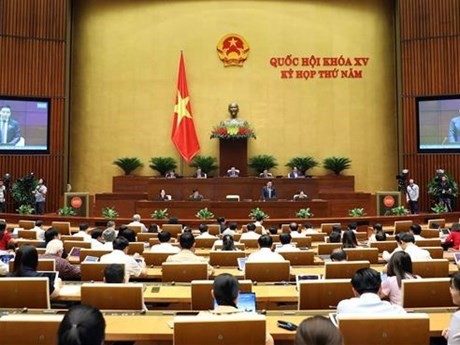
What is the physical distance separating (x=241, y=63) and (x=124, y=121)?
437cm

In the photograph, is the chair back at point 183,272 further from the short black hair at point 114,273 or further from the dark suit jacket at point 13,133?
the dark suit jacket at point 13,133

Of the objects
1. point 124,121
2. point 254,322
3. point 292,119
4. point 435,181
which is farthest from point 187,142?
point 254,322

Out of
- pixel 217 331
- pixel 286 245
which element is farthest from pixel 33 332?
pixel 286 245

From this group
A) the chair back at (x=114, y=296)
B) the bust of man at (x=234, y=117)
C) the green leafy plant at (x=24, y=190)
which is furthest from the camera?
the bust of man at (x=234, y=117)

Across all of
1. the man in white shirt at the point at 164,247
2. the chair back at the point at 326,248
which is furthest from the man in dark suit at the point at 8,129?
the chair back at the point at 326,248

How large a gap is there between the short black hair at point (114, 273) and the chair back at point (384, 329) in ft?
5.88

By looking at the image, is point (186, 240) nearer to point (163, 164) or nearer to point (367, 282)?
point (367, 282)

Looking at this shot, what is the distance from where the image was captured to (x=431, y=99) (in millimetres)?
14141

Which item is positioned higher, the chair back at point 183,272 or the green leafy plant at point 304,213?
the green leafy plant at point 304,213

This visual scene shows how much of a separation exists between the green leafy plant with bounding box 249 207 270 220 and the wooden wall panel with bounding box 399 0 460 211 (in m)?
5.63

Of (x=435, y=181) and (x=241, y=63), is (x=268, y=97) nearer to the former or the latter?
(x=241, y=63)

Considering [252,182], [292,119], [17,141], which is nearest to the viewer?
[252,182]

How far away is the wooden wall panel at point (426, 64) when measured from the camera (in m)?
13.9

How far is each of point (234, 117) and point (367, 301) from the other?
12897 mm
